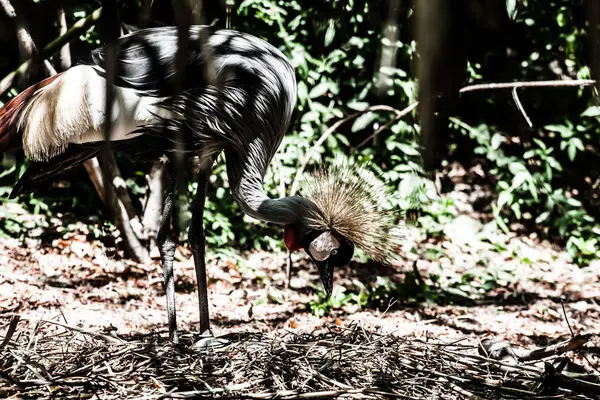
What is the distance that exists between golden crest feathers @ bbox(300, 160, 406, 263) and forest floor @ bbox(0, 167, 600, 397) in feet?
1.49

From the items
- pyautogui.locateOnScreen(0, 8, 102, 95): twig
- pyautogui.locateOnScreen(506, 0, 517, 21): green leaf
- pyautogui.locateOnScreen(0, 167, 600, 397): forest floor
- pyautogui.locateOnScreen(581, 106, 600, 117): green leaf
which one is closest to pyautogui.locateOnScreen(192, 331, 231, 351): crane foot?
pyautogui.locateOnScreen(0, 167, 600, 397): forest floor

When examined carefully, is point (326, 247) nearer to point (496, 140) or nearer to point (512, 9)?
Answer: point (512, 9)

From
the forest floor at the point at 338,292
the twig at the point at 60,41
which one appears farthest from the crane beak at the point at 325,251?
the twig at the point at 60,41

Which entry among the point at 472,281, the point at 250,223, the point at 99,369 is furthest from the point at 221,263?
the point at 99,369

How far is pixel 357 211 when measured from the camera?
320 centimetres

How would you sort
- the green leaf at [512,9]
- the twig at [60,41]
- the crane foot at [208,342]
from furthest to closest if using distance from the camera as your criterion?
the twig at [60,41]
the crane foot at [208,342]
the green leaf at [512,9]

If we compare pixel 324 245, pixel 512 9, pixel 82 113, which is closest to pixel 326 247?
pixel 324 245

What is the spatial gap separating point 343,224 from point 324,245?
0.42 feet

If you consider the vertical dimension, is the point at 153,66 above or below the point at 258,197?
above

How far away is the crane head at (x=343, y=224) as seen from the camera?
3.20 m

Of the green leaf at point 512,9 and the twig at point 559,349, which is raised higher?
the green leaf at point 512,9

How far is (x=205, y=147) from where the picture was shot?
3.16 m

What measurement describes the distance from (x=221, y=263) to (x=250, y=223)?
0.51m

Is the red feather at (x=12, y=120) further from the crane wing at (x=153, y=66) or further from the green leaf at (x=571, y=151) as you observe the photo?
the green leaf at (x=571, y=151)
